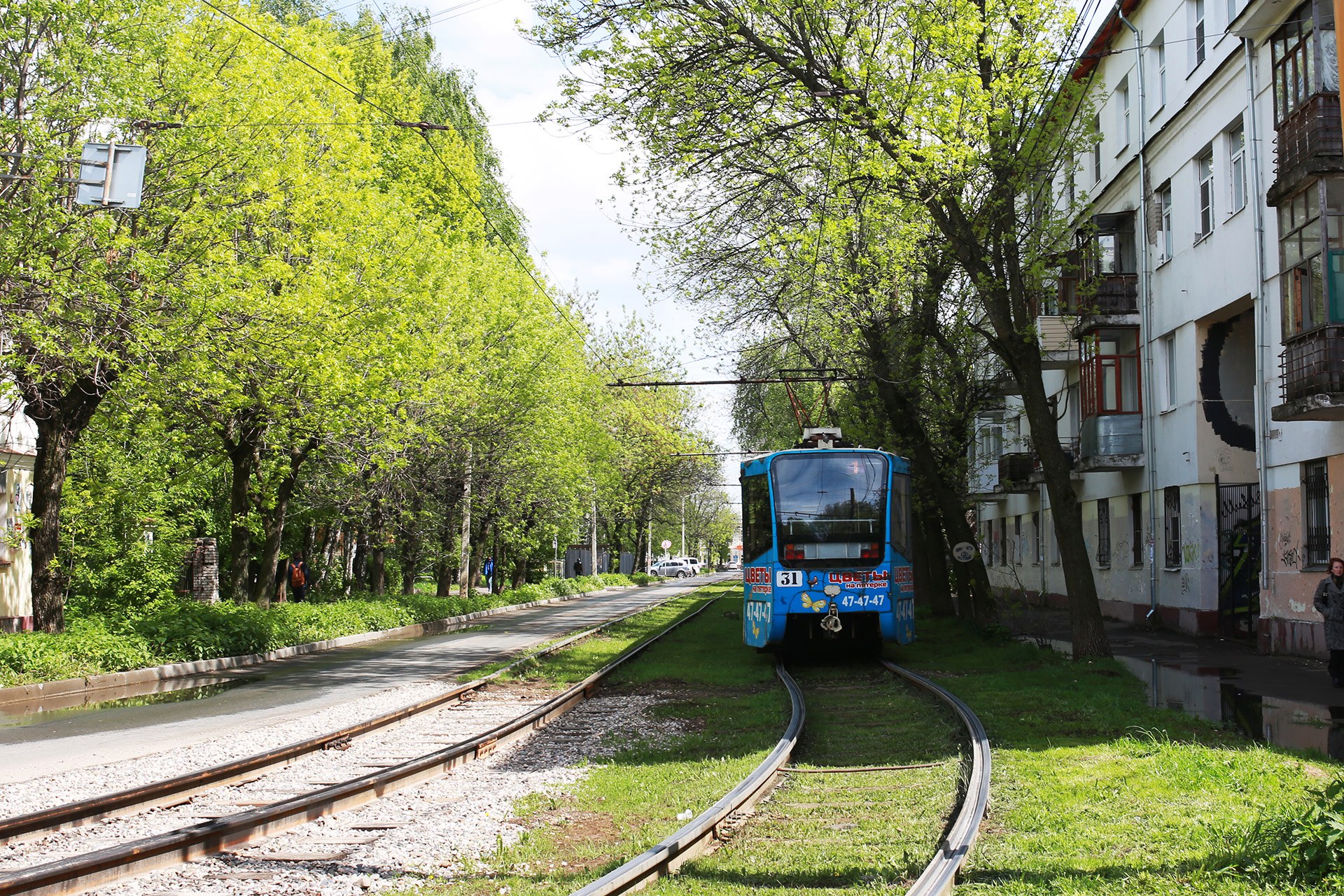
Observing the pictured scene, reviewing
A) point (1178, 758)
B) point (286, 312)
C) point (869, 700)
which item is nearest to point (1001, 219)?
point (869, 700)

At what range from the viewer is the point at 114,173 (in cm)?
1222

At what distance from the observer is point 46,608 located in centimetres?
1730

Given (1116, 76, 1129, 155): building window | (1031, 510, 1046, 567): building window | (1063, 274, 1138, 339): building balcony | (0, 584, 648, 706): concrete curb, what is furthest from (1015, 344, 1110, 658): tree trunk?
(1031, 510, 1046, 567): building window

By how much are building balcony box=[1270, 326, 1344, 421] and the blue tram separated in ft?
18.8

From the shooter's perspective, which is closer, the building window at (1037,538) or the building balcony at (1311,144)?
the building balcony at (1311,144)

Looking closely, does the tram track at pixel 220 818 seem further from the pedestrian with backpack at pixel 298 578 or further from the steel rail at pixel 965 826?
the pedestrian with backpack at pixel 298 578

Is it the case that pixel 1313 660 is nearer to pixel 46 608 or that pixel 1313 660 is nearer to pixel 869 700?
pixel 869 700

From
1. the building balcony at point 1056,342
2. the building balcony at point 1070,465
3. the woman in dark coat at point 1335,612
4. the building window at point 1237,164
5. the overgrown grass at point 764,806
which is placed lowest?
the overgrown grass at point 764,806

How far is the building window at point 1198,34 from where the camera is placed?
23562 mm

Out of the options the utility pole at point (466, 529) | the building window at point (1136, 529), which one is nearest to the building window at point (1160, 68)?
the building window at point (1136, 529)

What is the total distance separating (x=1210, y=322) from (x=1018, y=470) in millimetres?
12058

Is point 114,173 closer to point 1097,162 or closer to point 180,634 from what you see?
point 180,634

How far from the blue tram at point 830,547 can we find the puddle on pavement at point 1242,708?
3.78m

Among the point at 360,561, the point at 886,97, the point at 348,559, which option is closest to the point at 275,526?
the point at 886,97
